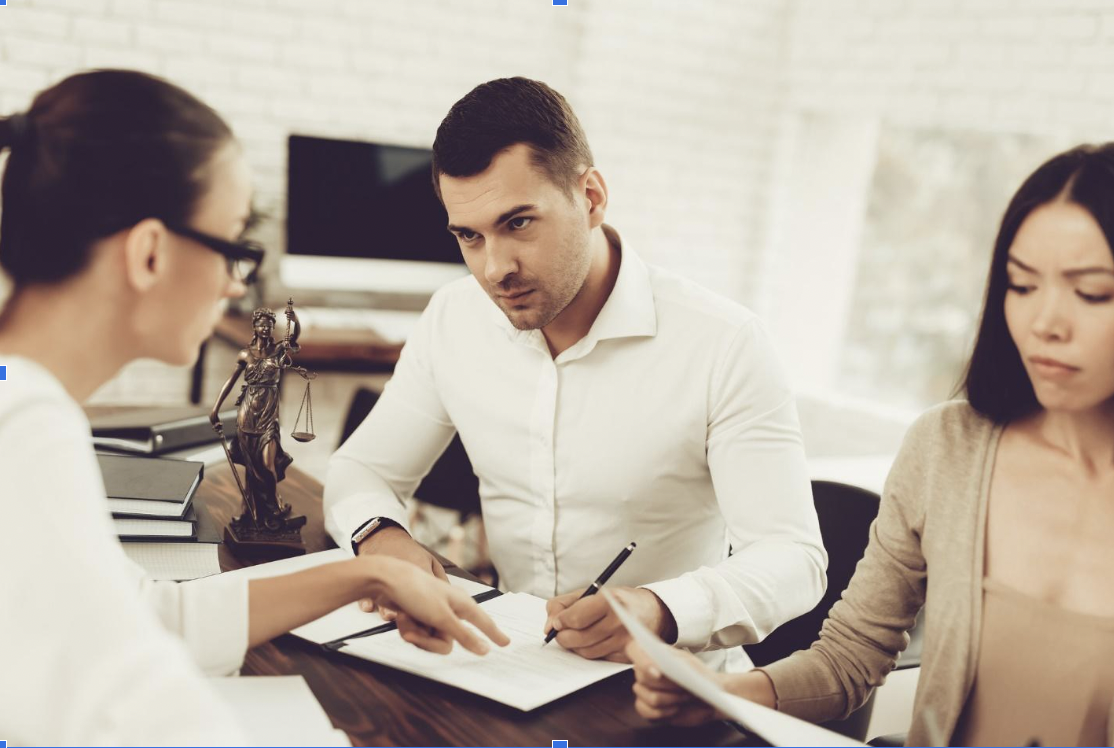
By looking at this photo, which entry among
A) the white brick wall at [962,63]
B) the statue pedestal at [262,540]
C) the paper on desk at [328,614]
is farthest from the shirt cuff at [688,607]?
the white brick wall at [962,63]

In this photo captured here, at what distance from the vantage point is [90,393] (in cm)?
99

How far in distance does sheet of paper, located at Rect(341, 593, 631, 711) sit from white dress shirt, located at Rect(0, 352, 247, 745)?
0.34 meters

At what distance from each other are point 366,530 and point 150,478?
0.33 m

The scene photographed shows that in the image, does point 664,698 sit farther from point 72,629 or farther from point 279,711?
point 72,629

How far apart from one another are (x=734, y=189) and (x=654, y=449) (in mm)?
3189

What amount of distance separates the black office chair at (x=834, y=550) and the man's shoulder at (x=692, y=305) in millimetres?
358

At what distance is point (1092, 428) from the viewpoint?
129 cm

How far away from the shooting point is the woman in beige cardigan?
1.15m

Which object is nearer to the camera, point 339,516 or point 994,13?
point 339,516

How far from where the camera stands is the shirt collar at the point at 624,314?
1.72 meters

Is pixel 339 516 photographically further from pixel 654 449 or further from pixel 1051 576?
pixel 1051 576

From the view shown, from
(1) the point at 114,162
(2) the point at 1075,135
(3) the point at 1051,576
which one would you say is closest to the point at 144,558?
(1) the point at 114,162

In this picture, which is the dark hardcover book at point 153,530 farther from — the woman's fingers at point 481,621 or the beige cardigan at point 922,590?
the beige cardigan at point 922,590

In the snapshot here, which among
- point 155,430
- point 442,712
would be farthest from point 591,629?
point 155,430
